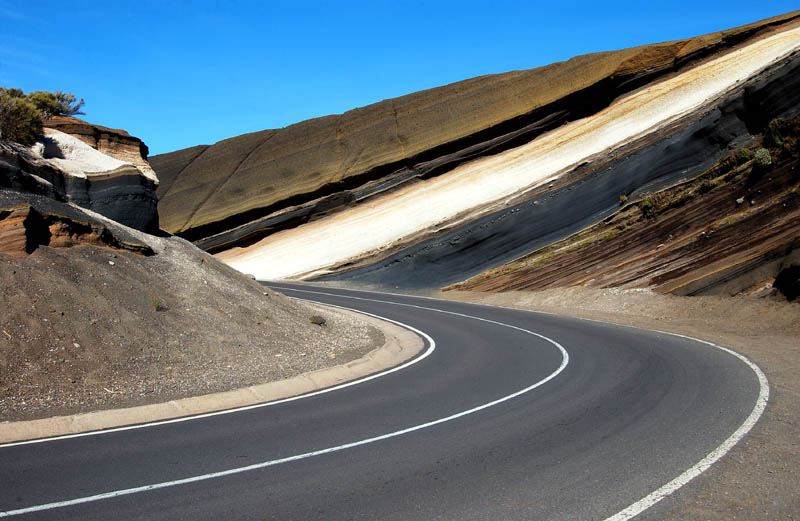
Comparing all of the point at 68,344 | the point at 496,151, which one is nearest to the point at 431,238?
the point at 496,151

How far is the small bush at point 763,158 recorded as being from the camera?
23.9 meters

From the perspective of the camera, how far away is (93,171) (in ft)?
56.9

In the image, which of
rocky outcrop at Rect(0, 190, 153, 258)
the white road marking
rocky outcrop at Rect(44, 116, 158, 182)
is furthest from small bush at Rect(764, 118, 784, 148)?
rocky outcrop at Rect(0, 190, 153, 258)

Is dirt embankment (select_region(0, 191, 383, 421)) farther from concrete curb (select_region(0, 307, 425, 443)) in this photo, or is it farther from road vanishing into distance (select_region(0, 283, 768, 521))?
road vanishing into distance (select_region(0, 283, 768, 521))

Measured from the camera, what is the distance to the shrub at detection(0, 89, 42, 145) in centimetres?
1600

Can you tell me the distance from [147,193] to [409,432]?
12537 millimetres

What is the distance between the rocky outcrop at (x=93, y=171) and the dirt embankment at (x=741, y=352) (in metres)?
13.2

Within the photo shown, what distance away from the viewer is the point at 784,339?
1573cm

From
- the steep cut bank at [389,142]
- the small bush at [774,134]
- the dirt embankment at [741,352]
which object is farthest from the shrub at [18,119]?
the steep cut bank at [389,142]

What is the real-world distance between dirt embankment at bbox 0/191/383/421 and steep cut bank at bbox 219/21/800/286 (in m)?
21.0

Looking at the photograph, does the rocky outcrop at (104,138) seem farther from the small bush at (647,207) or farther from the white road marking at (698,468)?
the small bush at (647,207)

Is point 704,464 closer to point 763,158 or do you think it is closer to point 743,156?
point 763,158

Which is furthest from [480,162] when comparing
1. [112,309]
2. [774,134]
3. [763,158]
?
[112,309]

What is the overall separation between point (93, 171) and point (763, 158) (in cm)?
2084
